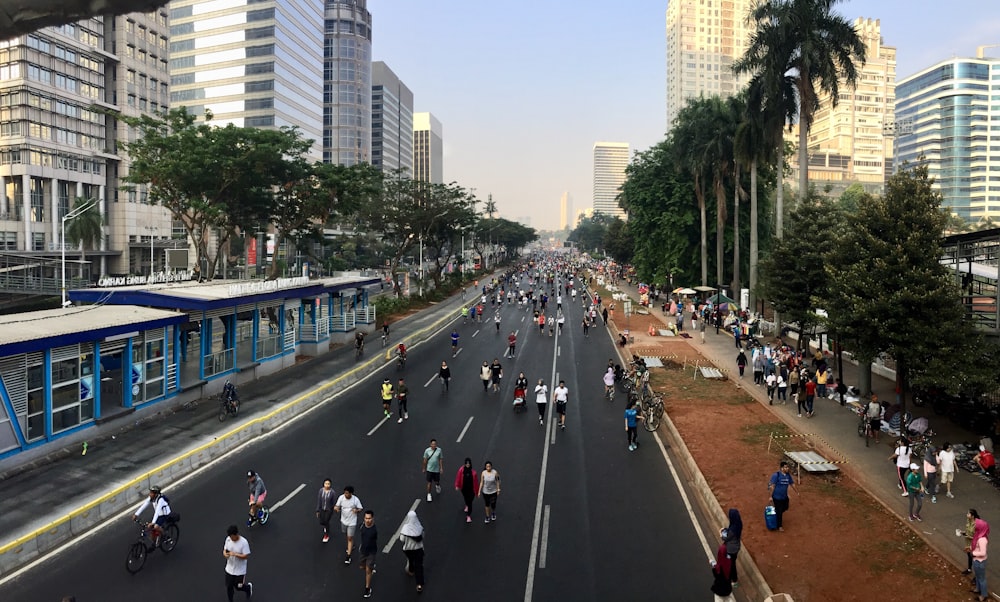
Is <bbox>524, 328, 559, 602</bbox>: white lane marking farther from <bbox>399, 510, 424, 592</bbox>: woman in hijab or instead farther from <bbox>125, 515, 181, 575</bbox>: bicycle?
<bbox>125, 515, 181, 575</bbox>: bicycle

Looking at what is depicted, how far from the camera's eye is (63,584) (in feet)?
35.1

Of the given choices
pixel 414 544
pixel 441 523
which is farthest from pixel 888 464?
pixel 414 544

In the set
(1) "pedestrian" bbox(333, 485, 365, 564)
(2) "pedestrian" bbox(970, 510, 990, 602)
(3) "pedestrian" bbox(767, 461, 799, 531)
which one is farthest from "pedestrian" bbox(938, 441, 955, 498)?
(1) "pedestrian" bbox(333, 485, 365, 564)

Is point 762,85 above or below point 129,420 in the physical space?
above

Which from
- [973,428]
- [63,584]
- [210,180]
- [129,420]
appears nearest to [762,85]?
[973,428]

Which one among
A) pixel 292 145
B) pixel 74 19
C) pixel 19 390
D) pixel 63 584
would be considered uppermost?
pixel 292 145

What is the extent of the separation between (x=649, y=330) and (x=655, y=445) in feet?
83.3

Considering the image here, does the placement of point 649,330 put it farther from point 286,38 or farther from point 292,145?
point 286,38

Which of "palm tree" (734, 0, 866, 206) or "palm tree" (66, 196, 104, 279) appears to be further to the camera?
"palm tree" (66, 196, 104, 279)

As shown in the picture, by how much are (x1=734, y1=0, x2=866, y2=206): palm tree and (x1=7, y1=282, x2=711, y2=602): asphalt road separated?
24867mm

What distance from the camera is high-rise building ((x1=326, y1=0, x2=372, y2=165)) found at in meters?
137

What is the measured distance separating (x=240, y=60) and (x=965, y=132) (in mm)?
168741

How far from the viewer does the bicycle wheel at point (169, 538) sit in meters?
11.9

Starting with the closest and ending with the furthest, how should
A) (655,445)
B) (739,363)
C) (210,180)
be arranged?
1. (655,445)
2. (739,363)
3. (210,180)
